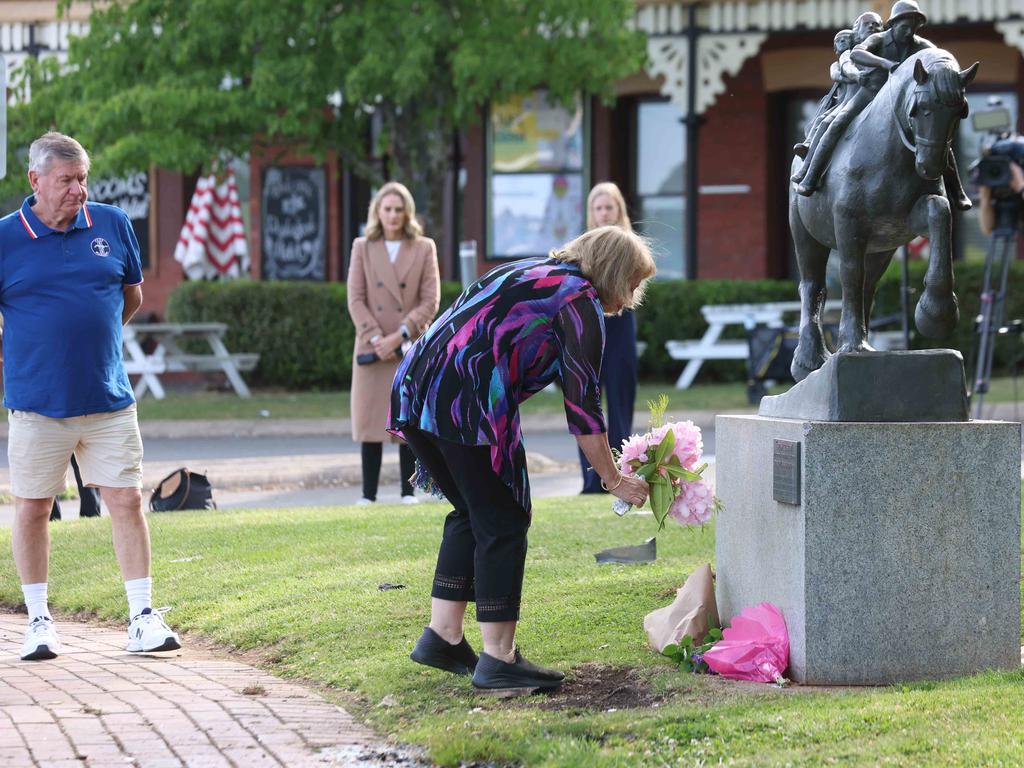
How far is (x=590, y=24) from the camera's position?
1827 centimetres

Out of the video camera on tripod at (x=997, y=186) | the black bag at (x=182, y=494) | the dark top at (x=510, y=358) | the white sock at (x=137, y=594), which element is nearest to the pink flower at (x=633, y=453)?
the dark top at (x=510, y=358)

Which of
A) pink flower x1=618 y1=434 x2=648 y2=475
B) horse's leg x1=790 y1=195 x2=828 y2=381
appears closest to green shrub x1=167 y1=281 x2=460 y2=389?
horse's leg x1=790 y1=195 x2=828 y2=381

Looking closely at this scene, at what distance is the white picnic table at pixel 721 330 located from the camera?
64.4 feet

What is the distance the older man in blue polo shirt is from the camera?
6141mm

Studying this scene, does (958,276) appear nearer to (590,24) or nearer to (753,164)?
(753,164)

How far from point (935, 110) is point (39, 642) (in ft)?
12.6

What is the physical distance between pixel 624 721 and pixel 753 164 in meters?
18.2

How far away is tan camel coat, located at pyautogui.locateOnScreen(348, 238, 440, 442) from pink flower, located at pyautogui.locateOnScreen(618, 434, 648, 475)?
4652 mm

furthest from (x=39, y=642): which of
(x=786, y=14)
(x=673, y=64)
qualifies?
(x=786, y=14)

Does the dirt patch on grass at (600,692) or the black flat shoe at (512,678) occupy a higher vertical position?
the black flat shoe at (512,678)

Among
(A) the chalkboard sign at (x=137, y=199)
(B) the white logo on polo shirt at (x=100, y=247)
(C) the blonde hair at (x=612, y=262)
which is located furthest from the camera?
(A) the chalkboard sign at (x=137, y=199)

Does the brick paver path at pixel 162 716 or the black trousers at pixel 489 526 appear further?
the black trousers at pixel 489 526

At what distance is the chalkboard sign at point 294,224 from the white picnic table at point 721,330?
20.7 ft

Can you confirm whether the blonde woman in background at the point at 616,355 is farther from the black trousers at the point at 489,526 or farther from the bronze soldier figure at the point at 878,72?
the black trousers at the point at 489,526
